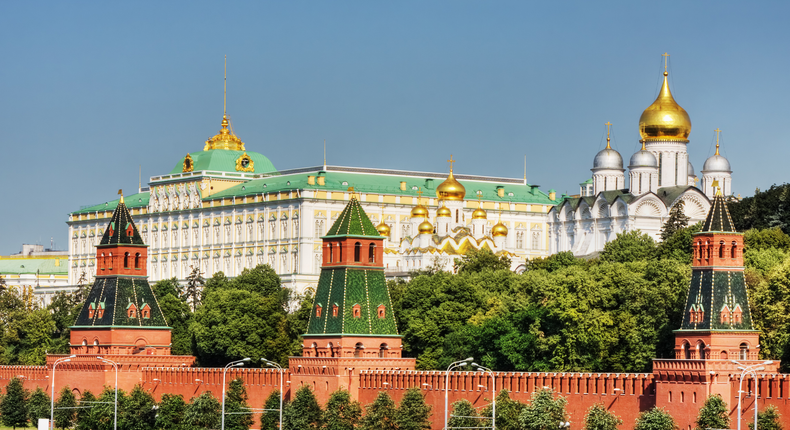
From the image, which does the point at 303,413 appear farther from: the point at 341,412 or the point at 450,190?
the point at 450,190

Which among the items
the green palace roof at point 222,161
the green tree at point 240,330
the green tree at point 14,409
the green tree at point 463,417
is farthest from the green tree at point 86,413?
the green palace roof at point 222,161

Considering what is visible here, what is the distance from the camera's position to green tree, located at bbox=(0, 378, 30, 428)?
10981 centimetres

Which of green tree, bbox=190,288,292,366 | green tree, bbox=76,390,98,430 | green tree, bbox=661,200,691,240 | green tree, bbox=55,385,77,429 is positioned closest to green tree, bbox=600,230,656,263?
green tree, bbox=661,200,691,240

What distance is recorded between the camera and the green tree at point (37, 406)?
349ft

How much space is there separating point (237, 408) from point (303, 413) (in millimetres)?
6943

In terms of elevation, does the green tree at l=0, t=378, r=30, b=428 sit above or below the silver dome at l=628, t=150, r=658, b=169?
below

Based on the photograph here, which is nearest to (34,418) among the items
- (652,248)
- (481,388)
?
(481,388)

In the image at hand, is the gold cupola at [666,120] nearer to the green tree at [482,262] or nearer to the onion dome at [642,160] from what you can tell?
the onion dome at [642,160]

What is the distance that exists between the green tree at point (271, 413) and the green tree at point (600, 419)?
65.0 ft

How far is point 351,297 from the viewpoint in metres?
94.8

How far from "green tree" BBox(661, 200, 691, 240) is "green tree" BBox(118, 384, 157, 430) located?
142 feet

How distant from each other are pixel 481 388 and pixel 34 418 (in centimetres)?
3267

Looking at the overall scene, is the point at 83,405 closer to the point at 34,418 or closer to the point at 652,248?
the point at 34,418

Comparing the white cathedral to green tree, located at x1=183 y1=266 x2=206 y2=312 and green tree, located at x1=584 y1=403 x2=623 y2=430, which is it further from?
green tree, located at x1=584 y1=403 x2=623 y2=430
